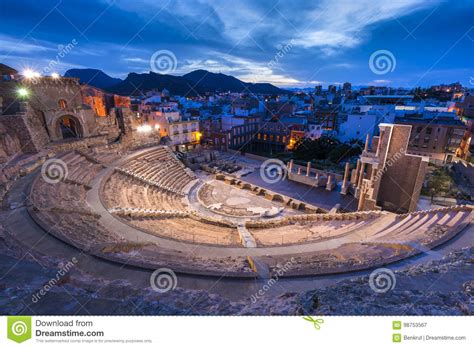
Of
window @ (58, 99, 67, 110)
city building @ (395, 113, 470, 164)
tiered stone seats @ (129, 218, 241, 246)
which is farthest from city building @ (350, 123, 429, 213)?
window @ (58, 99, 67, 110)

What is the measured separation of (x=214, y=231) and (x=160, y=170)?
12210mm

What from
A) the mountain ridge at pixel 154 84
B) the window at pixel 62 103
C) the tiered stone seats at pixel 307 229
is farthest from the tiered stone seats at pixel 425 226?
the mountain ridge at pixel 154 84

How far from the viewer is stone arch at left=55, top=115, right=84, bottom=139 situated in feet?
72.2

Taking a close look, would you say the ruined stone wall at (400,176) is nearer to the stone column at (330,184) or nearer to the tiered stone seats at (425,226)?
the tiered stone seats at (425,226)

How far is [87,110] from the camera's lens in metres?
23.7

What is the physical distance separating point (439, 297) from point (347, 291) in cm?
154

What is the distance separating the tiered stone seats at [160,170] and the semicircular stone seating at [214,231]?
32.3 inches

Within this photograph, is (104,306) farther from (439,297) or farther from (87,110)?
(87,110)

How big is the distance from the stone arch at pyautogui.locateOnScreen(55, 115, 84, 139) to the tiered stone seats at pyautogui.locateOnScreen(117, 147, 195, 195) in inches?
248

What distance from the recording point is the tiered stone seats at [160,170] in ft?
68.5

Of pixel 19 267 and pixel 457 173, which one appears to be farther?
pixel 457 173

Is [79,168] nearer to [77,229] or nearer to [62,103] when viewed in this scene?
[77,229]

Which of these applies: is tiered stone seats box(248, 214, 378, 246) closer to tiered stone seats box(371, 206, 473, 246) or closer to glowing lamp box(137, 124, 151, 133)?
tiered stone seats box(371, 206, 473, 246)

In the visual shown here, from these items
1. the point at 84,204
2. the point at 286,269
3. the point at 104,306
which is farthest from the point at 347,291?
the point at 84,204
